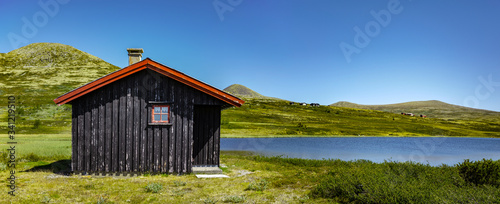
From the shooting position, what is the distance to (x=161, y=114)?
1496 cm

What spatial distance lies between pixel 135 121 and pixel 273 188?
7.15 metres

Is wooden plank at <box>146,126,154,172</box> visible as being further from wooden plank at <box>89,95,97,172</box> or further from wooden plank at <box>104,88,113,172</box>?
wooden plank at <box>89,95,97,172</box>

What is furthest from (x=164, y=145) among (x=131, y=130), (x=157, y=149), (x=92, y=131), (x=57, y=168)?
(x=57, y=168)

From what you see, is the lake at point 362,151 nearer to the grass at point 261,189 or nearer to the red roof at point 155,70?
the grass at point 261,189

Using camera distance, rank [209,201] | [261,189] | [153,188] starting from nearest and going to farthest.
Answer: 1. [209,201]
2. [153,188]
3. [261,189]

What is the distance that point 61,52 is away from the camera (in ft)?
497

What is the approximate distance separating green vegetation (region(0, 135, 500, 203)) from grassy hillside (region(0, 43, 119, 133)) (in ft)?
144

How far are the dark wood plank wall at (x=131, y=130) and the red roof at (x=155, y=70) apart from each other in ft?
1.14

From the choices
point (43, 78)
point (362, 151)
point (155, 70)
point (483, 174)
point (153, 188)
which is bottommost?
point (362, 151)

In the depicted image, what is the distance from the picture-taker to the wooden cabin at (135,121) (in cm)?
1464

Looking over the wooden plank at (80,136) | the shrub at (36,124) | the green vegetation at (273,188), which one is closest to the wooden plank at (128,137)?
the green vegetation at (273,188)

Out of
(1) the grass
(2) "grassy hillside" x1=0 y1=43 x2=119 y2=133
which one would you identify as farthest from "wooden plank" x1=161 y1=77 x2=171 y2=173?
(2) "grassy hillside" x1=0 y1=43 x2=119 y2=133

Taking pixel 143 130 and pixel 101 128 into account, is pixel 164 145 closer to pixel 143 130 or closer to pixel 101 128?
pixel 143 130

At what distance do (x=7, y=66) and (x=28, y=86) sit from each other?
4704cm
